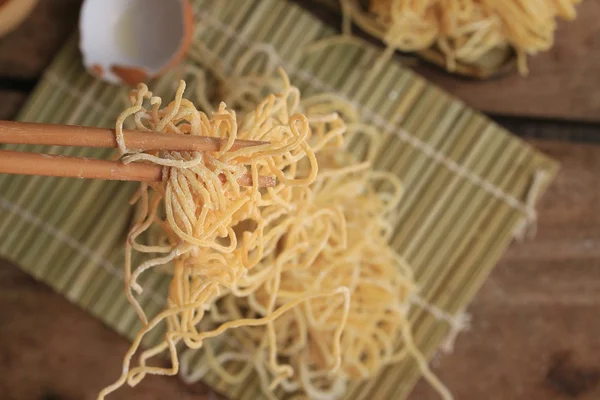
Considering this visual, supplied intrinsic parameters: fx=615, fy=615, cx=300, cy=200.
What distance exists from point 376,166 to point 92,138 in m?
0.46

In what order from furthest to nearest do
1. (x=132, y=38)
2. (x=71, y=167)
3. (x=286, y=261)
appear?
(x=132, y=38) → (x=286, y=261) → (x=71, y=167)

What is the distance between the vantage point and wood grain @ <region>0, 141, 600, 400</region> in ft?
2.87

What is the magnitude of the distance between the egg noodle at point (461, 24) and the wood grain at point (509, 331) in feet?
0.57

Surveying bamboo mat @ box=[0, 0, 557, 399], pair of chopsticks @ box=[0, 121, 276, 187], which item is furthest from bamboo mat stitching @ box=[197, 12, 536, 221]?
pair of chopsticks @ box=[0, 121, 276, 187]

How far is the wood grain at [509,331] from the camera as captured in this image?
874mm

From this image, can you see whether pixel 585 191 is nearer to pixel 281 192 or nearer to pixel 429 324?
pixel 429 324

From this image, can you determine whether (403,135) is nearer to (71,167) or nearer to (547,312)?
(547,312)

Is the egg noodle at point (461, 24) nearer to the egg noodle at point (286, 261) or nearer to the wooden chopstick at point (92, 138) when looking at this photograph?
the egg noodle at point (286, 261)

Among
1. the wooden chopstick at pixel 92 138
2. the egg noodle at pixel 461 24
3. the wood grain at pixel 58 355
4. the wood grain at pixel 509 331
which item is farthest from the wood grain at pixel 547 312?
the wooden chopstick at pixel 92 138

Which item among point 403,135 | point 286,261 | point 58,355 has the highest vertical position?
point 403,135

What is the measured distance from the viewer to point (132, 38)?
0.84 metres

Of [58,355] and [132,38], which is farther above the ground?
[132,38]

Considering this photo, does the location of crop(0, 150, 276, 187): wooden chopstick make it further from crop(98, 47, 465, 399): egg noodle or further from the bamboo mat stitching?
the bamboo mat stitching

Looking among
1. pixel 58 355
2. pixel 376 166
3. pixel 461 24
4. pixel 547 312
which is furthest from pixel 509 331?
pixel 58 355
